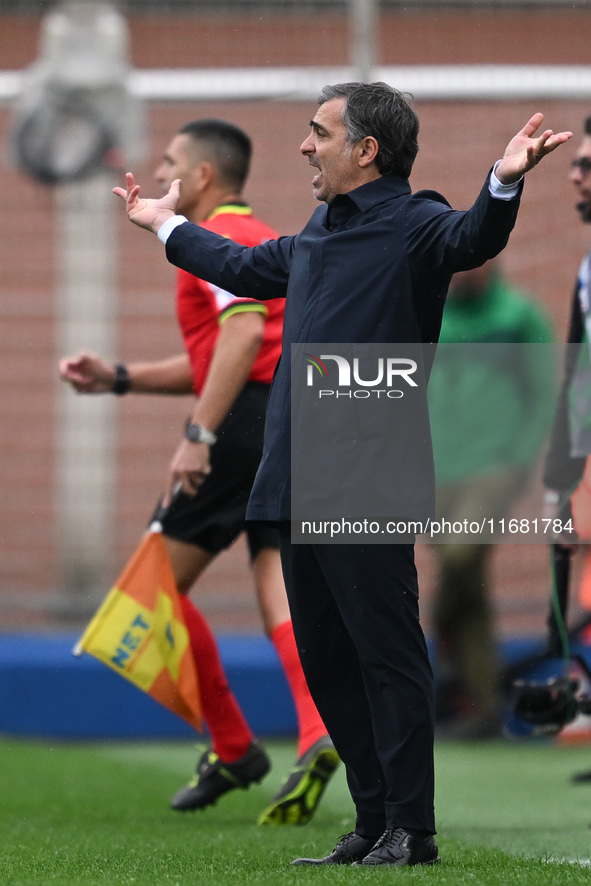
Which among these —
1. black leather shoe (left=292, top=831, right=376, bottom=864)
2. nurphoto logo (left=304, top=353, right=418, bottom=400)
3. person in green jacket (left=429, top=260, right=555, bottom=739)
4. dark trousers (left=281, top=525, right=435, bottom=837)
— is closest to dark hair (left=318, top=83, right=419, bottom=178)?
→ nurphoto logo (left=304, top=353, right=418, bottom=400)

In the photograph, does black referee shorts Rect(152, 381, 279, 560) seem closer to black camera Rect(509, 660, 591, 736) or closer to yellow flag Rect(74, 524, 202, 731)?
yellow flag Rect(74, 524, 202, 731)

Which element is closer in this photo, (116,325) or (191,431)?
(191,431)

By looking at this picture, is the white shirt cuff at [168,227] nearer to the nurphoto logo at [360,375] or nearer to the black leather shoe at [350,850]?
the nurphoto logo at [360,375]

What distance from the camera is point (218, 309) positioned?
429 cm

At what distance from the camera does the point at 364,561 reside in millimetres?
3033

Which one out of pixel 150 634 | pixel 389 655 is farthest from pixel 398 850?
pixel 150 634

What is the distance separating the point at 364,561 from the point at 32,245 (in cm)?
556

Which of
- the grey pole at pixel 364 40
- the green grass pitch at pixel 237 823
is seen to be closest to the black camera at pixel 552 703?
the green grass pitch at pixel 237 823

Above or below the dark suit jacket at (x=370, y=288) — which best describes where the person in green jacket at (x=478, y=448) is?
below

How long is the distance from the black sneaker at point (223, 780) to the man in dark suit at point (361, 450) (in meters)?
1.30

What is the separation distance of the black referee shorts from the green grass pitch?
2.68 feet

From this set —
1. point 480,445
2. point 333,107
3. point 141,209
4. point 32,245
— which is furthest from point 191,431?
point 32,245

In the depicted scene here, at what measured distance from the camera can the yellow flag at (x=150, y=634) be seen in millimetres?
4344

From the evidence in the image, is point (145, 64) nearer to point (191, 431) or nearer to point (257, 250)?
point (191, 431)
